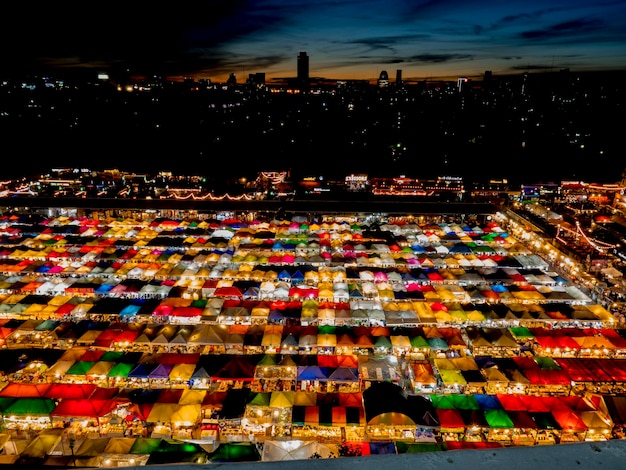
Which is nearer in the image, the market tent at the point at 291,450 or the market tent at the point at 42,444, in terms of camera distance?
the market tent at the point at 291,450

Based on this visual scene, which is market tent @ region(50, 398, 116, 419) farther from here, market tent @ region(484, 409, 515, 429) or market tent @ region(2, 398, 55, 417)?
market tent @ region(484, 409, 515, 429)

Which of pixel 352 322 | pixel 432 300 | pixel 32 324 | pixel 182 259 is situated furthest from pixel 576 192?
pixel 32 324

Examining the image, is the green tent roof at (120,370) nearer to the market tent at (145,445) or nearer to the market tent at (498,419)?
the market tent at (145,445)

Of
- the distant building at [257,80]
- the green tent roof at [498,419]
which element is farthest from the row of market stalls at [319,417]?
the distant building at [257,80]

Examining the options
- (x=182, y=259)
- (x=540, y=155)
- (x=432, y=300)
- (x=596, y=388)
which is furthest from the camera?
(x=540, y=155)

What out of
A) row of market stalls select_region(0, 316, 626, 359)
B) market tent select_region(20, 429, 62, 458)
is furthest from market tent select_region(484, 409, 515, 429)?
market tent select_region(20, 429, 62, 458)

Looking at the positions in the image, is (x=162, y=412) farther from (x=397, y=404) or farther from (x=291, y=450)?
(x=397, y=404)

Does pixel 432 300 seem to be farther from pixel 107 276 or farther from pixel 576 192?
pixel 576 192

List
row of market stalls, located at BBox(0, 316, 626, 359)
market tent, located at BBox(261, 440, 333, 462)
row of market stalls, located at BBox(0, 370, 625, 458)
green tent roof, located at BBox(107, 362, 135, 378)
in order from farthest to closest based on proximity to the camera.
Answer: row of market stalls, located at BBox(0, 316, 626, 359) < green tent roof, located at BBox(107, 362, 135, 378) < row of market stalls, located at BBox(0, 370, 625, 458) < market tent, located at BBox(261, 440, 333, 462)

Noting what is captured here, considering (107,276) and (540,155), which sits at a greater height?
(540,155)

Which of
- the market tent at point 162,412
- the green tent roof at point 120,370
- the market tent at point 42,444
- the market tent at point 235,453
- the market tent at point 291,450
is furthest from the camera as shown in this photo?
the green tent roof at point 120,370

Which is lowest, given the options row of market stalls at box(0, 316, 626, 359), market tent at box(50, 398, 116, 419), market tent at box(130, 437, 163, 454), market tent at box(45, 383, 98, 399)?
market tent at box(130, 437, 163, 454)
